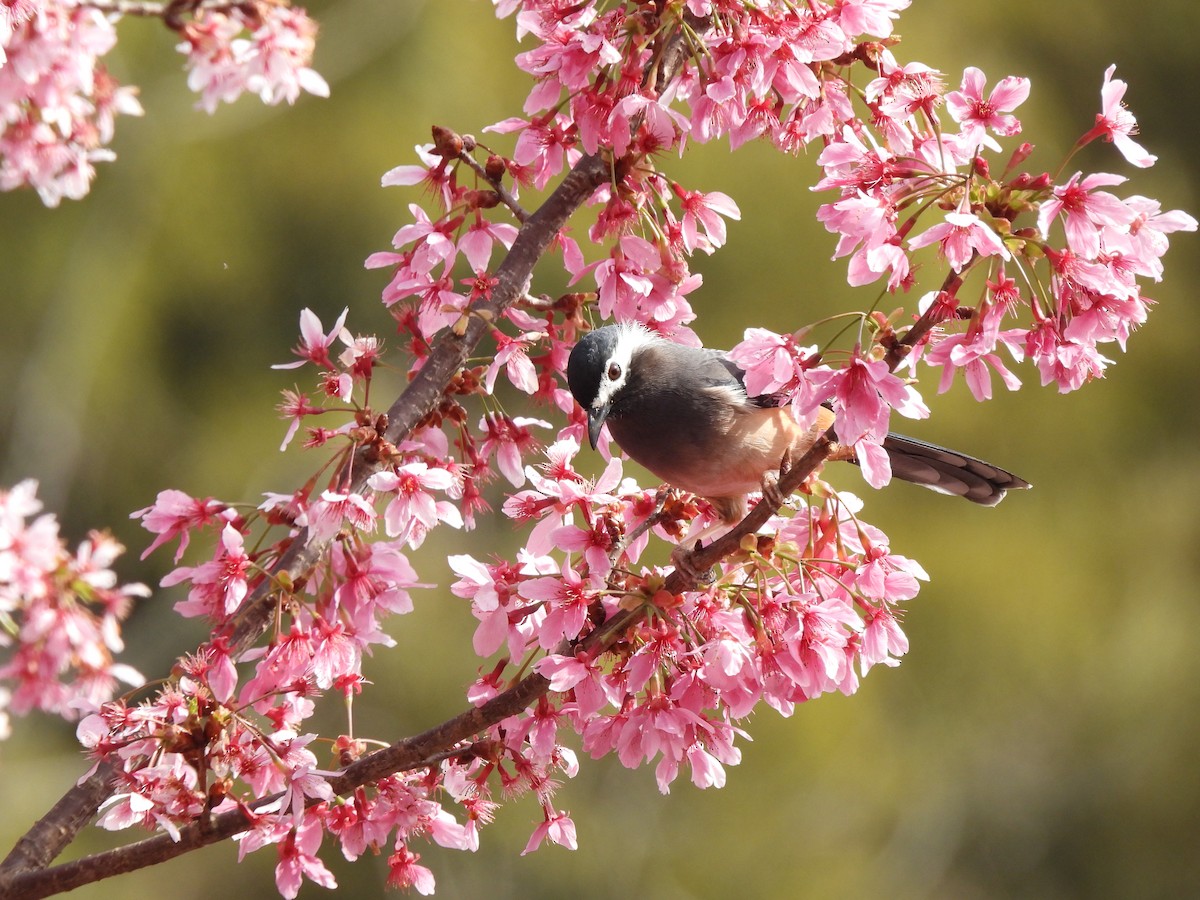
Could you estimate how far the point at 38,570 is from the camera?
2.95 meters

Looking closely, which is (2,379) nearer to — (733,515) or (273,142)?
(273,142)

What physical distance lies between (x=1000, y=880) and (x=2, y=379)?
812 cm

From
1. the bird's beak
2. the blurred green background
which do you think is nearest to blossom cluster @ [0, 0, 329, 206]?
the bird's beak

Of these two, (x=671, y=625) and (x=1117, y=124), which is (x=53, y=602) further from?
(x=1117, y=124)

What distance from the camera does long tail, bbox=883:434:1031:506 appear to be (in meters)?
2.47

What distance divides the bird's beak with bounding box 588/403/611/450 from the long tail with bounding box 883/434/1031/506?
23.1 inches

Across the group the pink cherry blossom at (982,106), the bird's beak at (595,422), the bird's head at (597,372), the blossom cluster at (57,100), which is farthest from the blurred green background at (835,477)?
the pink cherry blossom at (982,106)

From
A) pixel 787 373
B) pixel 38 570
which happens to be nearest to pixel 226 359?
pixel 38 570

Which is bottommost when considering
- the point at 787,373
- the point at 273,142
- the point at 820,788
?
the point at 820,788

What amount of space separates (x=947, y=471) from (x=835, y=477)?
5145mm

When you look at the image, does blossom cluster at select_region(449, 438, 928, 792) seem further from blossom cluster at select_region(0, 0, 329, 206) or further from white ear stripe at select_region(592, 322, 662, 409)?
blossom cluster at select_region(0, 0, 329, 206)

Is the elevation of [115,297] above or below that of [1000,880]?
above

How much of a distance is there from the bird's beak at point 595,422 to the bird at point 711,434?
0.03m

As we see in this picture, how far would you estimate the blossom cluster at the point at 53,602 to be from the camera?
2920 mm
